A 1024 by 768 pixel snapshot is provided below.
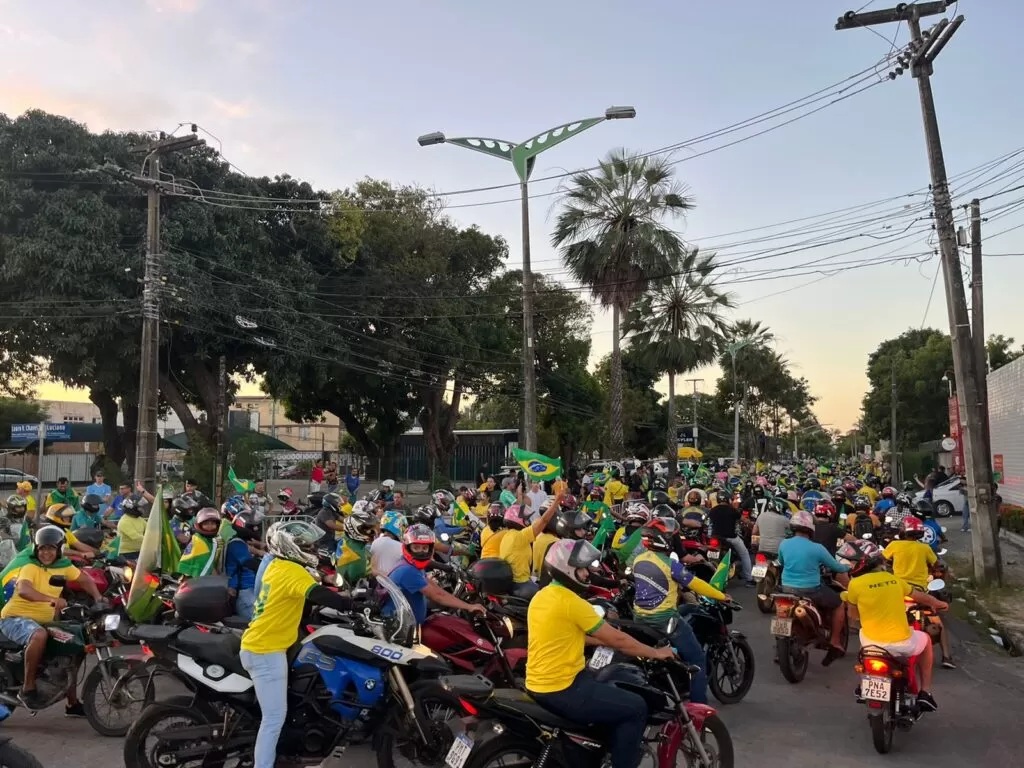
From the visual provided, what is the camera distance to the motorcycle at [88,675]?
643cm

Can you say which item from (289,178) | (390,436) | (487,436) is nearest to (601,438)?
(487,436)

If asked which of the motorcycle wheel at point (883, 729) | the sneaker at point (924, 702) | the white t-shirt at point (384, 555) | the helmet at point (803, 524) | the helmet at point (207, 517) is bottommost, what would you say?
the motorcycle wheel at point (883, 729)

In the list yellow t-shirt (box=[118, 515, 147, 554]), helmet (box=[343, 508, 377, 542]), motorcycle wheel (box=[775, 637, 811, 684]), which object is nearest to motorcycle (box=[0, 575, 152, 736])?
helmet (box=[343, 508, 377, 542])

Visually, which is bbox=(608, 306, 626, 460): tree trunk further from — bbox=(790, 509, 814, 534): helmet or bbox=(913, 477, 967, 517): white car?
bbox=(790, 509, 814, 534): helmet

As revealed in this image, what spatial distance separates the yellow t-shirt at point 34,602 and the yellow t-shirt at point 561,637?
14.3 feet

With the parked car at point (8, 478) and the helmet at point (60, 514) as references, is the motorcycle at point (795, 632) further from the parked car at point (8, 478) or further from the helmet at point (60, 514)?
the parked car at point (8, 478)

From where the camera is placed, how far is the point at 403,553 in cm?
705

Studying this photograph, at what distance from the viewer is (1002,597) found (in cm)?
1282

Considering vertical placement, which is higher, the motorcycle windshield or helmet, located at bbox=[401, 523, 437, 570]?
helmet, located at bbox=[401, 523, 437, 570]

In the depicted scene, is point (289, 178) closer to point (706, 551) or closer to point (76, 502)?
point (76, 502)

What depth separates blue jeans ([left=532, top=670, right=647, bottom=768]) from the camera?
4.33 meters

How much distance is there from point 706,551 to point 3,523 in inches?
353

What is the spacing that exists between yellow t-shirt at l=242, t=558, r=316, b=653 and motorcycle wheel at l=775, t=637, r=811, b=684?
502cm

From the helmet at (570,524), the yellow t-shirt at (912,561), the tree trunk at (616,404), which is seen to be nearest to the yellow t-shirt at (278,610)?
the helmet at (570,524)
